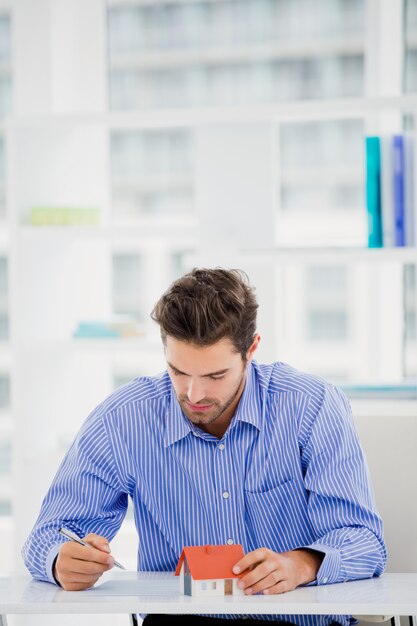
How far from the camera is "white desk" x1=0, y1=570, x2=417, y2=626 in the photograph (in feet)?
4.51

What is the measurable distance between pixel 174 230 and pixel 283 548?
1.23 metres

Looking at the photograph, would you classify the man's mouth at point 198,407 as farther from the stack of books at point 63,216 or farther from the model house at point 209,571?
the stack of books at point 63,216

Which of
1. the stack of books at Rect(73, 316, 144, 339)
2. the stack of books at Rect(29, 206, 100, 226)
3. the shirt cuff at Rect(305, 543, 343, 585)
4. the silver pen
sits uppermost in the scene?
the stack of books at Rect(29, 206, 100, 226)

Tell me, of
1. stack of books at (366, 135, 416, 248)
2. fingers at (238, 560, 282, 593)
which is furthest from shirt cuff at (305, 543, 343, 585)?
stack of books at (366, 135, 416, 248)

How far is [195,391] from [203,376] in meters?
0.03

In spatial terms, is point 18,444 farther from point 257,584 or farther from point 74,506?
point 257,584

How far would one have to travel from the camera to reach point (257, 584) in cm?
148

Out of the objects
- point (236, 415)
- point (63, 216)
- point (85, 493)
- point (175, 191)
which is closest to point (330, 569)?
point (236, 415)

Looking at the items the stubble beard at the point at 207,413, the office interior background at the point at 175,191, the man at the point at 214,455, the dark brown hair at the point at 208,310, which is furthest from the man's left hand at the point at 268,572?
the office interior background at the point at 175,191

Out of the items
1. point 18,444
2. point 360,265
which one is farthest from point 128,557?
point 360,265

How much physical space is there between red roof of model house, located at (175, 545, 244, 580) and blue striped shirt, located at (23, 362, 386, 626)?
33 cm

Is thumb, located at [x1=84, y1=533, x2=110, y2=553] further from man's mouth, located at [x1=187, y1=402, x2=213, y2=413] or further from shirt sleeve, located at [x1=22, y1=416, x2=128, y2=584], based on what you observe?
man's mouth, located at [x1=187, y1=402, x2=213, y2=413]

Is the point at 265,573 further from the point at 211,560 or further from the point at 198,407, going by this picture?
the point at 198,407

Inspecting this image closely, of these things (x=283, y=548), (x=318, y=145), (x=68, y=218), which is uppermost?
(x=318, y=145)
